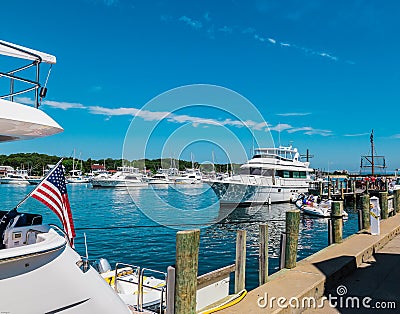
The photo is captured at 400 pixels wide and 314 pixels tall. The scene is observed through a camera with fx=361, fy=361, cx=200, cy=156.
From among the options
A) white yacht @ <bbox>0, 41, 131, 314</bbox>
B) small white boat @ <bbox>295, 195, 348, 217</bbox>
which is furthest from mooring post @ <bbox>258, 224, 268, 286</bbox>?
small white boat @ <bbox>295, 195, 348, 217</bbox>

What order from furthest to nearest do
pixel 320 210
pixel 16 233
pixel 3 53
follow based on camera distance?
pixel 320 210 → pixel 3 53 → pixel 16 233

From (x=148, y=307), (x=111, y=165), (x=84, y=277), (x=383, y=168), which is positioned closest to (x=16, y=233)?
(x=84, y=277)

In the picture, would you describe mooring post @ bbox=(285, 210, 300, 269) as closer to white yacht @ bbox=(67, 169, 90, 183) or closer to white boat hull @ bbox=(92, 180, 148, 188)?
white boat hull @ bbox=(92, 180, 148, 188)

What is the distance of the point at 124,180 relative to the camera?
77000mm

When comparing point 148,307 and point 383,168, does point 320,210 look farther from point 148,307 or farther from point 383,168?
point 383,168

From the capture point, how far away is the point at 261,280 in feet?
21.7

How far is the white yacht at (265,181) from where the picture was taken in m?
36.2

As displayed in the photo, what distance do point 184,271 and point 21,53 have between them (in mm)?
3788

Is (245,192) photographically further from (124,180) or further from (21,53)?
(124,180)

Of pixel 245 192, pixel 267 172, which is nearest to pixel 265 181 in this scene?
pixel 267 172

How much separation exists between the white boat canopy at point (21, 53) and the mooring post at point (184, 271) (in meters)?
3.31

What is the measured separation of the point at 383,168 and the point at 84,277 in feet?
247

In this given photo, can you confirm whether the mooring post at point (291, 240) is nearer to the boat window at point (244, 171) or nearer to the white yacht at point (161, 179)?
the boat window at point (244, 171)

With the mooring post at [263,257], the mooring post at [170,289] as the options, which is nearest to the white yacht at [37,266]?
the mooring post at [170,289]
